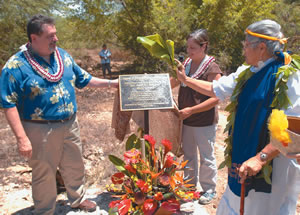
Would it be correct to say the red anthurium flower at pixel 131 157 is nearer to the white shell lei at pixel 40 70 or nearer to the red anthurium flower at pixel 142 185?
the red anthurium flower at pixel 142 185

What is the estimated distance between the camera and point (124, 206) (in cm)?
270

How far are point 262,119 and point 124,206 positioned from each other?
160cm

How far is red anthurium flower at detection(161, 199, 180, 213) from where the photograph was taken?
9.16 feet

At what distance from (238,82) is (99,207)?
231 cm

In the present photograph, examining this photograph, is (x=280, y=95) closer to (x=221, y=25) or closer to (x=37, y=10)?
(x=37, y=10)

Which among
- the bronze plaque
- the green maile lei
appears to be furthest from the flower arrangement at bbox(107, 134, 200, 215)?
the green maile lei

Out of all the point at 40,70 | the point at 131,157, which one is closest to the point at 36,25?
the point at 40,70

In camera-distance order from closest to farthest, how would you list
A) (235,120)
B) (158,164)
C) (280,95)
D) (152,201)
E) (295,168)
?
(280,95)
(295,168)
(235,120)
(152,201)
(158,164)

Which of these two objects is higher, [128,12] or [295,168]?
[128,12]

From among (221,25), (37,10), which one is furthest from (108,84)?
(221,25)

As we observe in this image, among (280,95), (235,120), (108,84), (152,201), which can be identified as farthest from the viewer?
(108,84)

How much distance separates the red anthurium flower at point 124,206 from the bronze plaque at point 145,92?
928 mm

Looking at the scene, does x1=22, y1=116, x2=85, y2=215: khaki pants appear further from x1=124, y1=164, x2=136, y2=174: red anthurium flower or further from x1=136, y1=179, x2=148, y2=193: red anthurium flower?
x1=136, y1=179, x2=148, y2=193: red anthurium flower

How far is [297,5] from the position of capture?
17.9 meters
